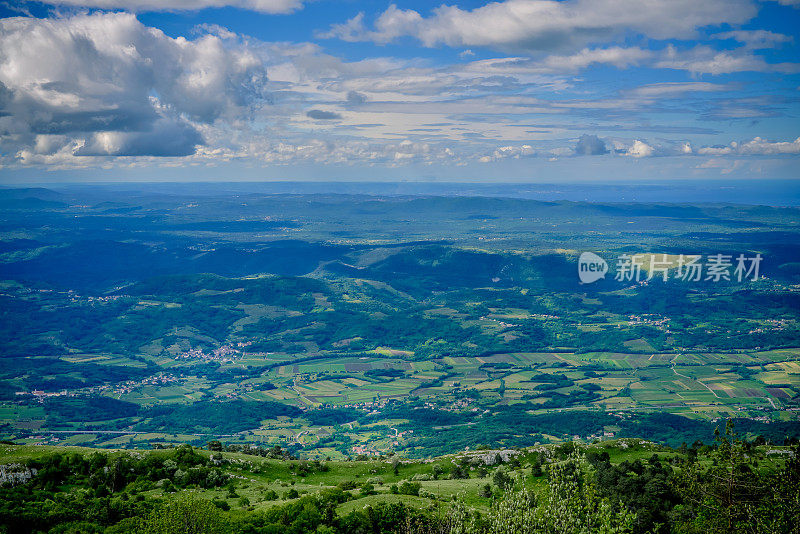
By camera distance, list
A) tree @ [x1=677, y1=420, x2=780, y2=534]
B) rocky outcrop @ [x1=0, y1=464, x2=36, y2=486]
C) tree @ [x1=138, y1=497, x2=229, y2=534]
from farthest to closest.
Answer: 1. rocky outcrop @ [x1=0, y1=464, x2=36, y2=486]
2. tree @ [x1=138, y1=497, x2=229, y2=534]
3. tree @ [x1=677, y1=420, x2=780, y2=534]

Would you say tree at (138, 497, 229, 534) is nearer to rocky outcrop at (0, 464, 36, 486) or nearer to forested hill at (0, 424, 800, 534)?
forested hill at (0, 424, 800, 534)

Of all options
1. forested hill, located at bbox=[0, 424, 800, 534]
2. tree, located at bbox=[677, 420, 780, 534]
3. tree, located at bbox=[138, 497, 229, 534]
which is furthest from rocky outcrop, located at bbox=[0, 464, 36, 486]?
tree, located at bbox=[677, 420, 780, 534]

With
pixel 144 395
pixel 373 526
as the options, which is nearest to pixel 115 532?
pixel 373 526

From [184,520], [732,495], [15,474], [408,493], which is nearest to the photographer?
[732,495]

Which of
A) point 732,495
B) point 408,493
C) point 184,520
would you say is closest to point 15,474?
point 184,520

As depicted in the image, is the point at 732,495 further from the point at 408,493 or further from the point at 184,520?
the point at 184,520

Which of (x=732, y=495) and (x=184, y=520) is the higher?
(x=732, y=495)

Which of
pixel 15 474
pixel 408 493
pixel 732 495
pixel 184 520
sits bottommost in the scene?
pixel 408 493

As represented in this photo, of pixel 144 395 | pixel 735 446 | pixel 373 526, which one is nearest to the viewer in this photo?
pixel 735 446

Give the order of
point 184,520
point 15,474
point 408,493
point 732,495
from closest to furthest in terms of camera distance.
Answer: point 732,495
point 184,520
point 408,493
point 15,474

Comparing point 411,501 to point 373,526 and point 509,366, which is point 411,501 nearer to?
point 373,526

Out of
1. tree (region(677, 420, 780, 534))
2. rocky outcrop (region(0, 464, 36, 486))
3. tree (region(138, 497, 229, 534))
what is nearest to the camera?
tree (region(677, 420, 780, 534))
